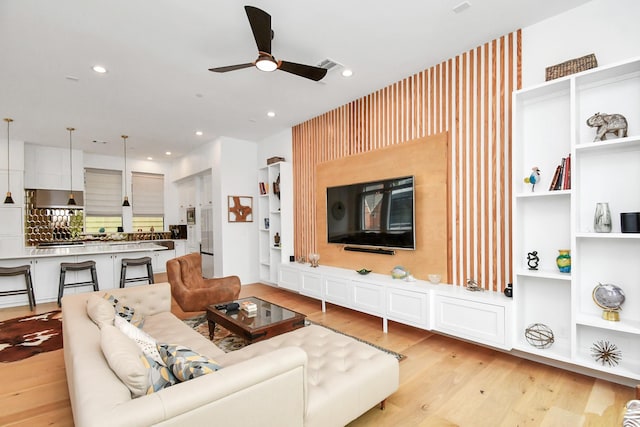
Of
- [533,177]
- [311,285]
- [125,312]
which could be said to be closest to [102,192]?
[311,285]

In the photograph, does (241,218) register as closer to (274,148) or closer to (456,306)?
(274,148)

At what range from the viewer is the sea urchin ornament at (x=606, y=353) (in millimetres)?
2309

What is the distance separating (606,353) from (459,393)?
1.17 meters

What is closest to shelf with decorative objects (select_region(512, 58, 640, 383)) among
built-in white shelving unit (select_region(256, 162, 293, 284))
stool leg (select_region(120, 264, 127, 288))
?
built-in white shelving unit (select_region(256, 162, 293, 284))

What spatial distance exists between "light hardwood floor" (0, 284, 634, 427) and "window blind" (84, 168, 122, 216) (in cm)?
563

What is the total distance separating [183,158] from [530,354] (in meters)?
7.98

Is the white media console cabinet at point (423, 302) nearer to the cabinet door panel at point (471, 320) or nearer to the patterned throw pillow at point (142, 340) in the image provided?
the cabinet door panel at point (471, 320)

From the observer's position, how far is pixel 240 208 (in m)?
6.41

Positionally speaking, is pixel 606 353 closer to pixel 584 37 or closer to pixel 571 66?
pixel 571 66

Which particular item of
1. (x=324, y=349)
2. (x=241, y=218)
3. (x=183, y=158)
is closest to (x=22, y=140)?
(x=183, y=158)

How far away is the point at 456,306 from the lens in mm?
3000

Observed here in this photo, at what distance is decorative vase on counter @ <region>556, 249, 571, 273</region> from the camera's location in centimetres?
252

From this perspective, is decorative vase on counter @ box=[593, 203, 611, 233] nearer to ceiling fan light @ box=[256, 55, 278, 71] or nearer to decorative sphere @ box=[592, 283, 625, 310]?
decorative sphere @ box=[592, 283, 625, 310]

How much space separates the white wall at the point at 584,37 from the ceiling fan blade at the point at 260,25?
2.39m
